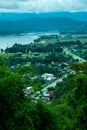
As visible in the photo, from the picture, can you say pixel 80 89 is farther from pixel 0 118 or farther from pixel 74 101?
pixel 0 118

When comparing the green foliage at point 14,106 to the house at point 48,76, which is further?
the house at point 48,76

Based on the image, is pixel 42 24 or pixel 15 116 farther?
pixel 42 24

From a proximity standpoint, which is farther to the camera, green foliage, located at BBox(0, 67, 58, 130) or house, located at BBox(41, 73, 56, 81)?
house, located at BBox(41, 73, 56, 81)

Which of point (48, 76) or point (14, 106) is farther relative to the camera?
point (48, 76)

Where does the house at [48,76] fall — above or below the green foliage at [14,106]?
below

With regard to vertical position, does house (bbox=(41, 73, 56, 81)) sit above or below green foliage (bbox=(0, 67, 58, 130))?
below

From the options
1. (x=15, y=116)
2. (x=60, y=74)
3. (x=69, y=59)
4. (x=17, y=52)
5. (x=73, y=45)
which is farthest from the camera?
(x=73, y=45)

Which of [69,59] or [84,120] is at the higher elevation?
[84,120]

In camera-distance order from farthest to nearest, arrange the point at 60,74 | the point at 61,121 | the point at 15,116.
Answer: the point at 60,74 → the point at 61,121 → the point at 15,116

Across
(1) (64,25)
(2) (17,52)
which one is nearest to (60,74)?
(2) (17,52)

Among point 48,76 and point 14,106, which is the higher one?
point 14,106

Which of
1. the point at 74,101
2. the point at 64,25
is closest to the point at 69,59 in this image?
the point at 74,101
